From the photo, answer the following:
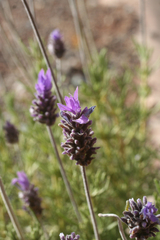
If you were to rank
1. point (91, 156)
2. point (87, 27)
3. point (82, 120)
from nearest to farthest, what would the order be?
point (82, 120), point (91, 156), point (87, 27)

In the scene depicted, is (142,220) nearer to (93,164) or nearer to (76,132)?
(76,132)

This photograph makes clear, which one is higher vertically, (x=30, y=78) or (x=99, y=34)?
(x=99, y=34)

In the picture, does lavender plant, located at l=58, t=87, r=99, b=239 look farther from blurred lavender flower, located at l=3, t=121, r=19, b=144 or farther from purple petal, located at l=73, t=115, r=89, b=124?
blurred lavender flower, located at l=3, t=121, r=19, b=144

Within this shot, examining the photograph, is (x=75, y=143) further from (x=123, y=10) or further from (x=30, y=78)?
(x=123, y=10)

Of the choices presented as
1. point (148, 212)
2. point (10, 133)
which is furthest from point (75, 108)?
point (10, 133)

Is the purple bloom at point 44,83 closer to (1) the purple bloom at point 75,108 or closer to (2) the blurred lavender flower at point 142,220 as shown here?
(1) the purple bloom at point 75,108

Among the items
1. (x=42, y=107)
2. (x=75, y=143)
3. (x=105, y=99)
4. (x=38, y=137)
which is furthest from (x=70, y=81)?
(x=75, y=143)
